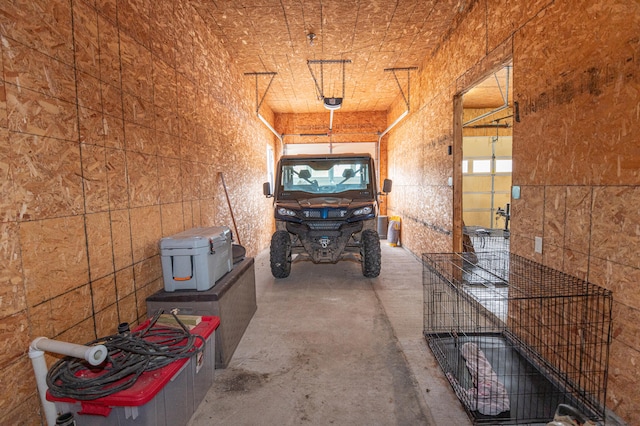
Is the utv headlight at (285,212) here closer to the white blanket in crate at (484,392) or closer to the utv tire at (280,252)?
the utv tire at (280,252)

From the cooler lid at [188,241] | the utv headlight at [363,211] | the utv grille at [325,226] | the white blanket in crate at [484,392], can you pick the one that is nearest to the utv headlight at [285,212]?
the utv grille at [325,226]

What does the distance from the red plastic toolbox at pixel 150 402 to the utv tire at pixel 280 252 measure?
2648mm

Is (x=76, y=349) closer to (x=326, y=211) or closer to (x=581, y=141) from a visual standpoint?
(x=581, y=141)

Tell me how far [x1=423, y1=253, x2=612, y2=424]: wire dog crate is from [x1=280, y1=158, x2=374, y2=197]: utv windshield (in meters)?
2.62

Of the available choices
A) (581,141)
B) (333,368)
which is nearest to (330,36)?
(581,141)

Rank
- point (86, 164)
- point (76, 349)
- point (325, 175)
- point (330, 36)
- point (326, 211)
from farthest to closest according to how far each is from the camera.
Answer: point (325, 175), point (330, 36), point (326, 211), point (86, 164), point (76, 349)

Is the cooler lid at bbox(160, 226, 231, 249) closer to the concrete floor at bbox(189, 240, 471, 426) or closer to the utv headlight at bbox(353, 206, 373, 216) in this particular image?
the concrete floor at bbox(189, 240, 471, 426)

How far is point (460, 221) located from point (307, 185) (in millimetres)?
2364

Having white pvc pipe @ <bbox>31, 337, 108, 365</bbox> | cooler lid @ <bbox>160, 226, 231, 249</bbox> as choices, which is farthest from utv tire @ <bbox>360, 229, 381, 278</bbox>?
white pvc pipe @ <bbox>31, 337, 108, 365</bbox>

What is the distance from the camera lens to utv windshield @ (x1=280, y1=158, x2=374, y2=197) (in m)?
5.00

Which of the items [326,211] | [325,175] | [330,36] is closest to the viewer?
[326,211]

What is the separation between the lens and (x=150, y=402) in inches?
58.0

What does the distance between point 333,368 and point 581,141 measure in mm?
2372

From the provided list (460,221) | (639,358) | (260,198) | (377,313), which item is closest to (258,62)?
(260,198)
